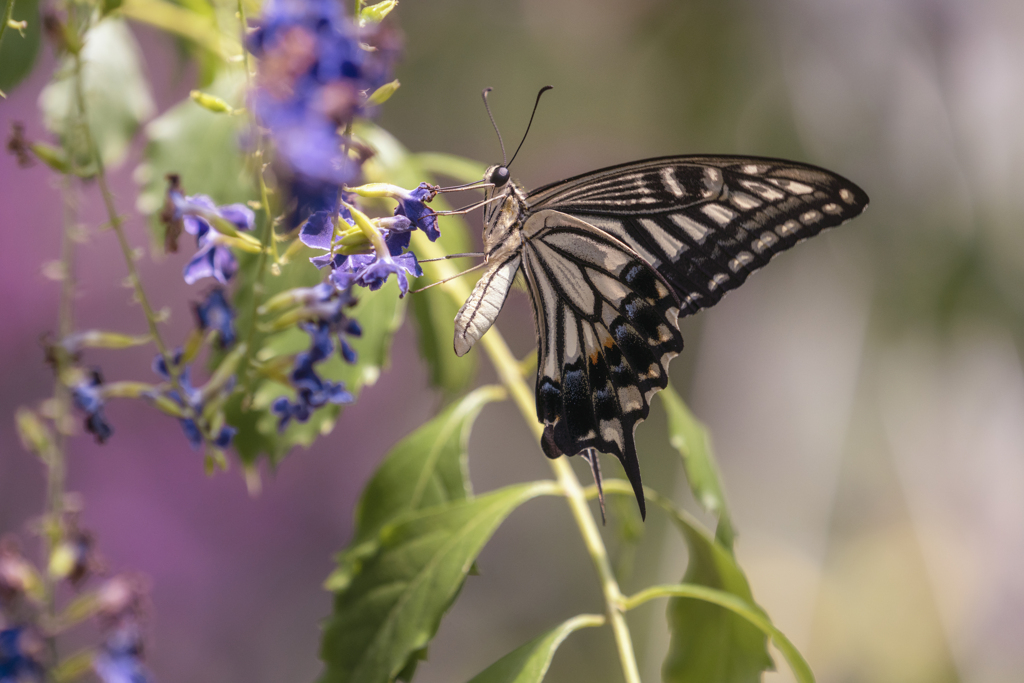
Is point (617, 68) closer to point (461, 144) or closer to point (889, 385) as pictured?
point (461, 144)

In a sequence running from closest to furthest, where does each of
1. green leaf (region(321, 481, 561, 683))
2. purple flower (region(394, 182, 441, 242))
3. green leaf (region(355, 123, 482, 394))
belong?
purple flower (region(394, 182, 441, 242))
green leaf (region(321, 481, 561, 683))
green leaf (region(355, 123, 482, 394))

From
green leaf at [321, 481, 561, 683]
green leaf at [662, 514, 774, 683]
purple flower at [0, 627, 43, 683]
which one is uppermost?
purple flower at [0, 627, 43, 683]

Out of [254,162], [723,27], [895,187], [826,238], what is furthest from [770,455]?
[254,162]

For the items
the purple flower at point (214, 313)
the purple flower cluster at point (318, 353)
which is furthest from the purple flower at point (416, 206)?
the purple flower at point (214, 313)

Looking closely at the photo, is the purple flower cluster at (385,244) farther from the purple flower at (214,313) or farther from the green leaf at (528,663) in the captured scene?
the green leaf at (528,663)

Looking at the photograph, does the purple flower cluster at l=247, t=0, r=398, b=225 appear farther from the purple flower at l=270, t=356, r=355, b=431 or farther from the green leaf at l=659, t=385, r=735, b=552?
the green leaf at l=659, t=385, r=735, b=552

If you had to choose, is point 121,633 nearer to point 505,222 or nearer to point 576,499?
point 576,499

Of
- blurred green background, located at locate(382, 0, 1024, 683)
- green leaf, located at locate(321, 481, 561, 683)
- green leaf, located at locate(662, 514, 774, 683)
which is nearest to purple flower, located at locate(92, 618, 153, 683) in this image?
green leaf, located at locate(321, 481, 561, 683)
